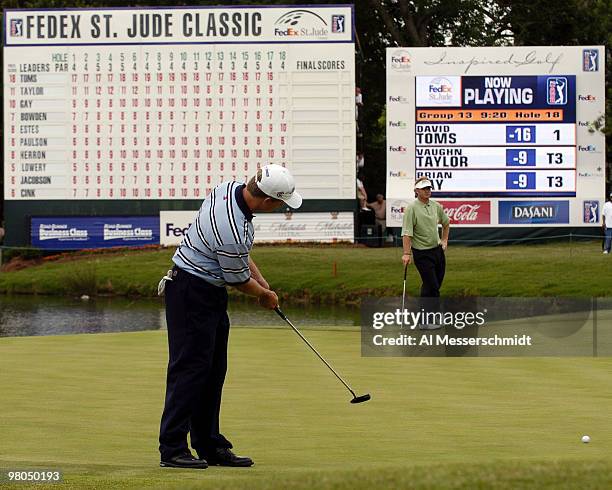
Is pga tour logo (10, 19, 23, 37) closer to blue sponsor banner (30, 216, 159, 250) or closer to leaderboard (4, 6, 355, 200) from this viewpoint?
leaderboard (4, 6, 355, 200)

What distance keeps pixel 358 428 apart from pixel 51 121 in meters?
27.0

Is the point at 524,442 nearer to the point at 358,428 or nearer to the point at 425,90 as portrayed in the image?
the point at 358,428

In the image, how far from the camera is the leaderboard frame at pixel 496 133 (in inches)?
1325

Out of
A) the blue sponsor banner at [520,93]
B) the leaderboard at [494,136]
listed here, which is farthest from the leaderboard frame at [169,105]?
the blue sponsor banner at [520,93]

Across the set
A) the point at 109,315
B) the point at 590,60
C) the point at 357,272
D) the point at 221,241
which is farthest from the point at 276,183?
the point at 590,60

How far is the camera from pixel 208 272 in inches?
290

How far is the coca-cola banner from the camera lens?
112ft

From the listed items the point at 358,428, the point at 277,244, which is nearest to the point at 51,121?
the point at 277,244

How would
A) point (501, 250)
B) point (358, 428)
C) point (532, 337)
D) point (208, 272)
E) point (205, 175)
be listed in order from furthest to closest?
point (205, 175) → point (501, 250) → point (532, 337) → point (358, 428) → point (208, 272)

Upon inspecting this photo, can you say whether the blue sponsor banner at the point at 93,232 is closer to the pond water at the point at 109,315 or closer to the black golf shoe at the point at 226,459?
the pond water at the point at 109,315

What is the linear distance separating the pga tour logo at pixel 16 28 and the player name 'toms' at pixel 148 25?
0.24ft

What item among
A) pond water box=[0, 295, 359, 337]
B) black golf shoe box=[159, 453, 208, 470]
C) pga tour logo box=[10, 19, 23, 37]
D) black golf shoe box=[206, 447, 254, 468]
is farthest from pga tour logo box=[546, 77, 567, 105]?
black golf shoe box=[159, 453, 208, 470]

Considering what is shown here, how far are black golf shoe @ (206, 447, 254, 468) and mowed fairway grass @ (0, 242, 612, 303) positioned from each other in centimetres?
1916

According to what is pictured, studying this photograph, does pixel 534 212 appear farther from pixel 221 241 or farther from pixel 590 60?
pixel 221 241
